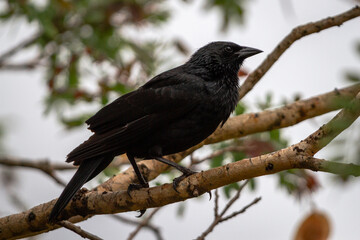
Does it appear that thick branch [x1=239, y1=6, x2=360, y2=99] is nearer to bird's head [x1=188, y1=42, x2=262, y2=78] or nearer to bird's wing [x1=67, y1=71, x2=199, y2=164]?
bird's head [x1=188, y1=42, x2=262, y2=78]

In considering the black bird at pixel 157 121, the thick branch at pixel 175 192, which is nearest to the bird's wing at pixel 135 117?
the black bird at pixel 157 121

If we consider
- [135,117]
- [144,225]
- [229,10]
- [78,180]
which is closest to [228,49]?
[135,117]

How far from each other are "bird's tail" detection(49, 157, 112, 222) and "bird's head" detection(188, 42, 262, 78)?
1.14 meters

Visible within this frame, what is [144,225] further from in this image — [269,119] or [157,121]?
[269,119]

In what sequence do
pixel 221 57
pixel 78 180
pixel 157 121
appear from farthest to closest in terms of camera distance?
pixel 221 57
pixel 157 121
pixel 78 180

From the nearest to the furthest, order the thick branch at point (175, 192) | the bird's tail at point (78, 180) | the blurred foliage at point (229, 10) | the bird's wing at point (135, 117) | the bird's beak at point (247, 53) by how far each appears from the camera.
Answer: the thick branch at point (175, 192) → the bird's tail at point (78, 180) → the bird's wing at point (135, 117) → the bird's beak at point (247, 53) → the blurred foliage at point (229, 10)

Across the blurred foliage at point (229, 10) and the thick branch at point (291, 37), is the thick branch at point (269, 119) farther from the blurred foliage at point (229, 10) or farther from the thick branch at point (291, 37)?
the blurred foliage at point (229, 10)

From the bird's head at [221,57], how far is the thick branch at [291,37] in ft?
0.43

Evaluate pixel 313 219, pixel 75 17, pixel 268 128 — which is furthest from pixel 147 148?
pixel 75 17

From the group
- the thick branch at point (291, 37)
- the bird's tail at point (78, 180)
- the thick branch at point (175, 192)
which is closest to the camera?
the thick branch at point (175, 192)

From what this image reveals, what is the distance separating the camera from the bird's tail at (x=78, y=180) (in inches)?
133

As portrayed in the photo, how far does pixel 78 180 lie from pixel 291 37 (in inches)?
79.2

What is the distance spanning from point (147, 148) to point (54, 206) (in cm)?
81

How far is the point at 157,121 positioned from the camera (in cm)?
389
